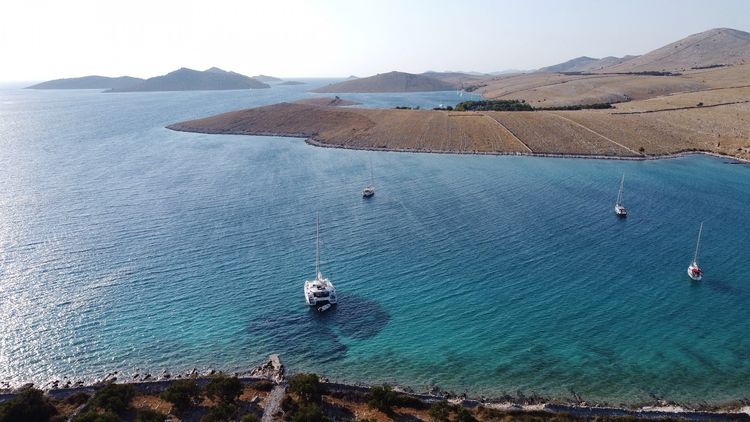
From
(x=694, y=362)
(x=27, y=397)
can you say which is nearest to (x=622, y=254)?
(x=694, y=362)

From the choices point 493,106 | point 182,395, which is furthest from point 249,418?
point 493,106

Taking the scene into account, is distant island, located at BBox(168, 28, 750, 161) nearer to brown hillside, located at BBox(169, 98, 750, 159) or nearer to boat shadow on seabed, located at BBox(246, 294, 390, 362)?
brown hillside, located at BBox(169, 98, 750, 159)

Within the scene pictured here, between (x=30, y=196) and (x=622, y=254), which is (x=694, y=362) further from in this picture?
(x=30, y=196)

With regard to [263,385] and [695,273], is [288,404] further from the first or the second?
[695,273]

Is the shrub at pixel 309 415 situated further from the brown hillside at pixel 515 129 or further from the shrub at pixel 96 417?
the brown hillside at pixel 515 129

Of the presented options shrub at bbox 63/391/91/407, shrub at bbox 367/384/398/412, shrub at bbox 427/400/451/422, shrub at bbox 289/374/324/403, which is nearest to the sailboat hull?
shrub at bbox 427/400/451/422

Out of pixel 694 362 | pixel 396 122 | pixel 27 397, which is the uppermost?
pixel 396 122

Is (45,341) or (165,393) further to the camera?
(45,341)
